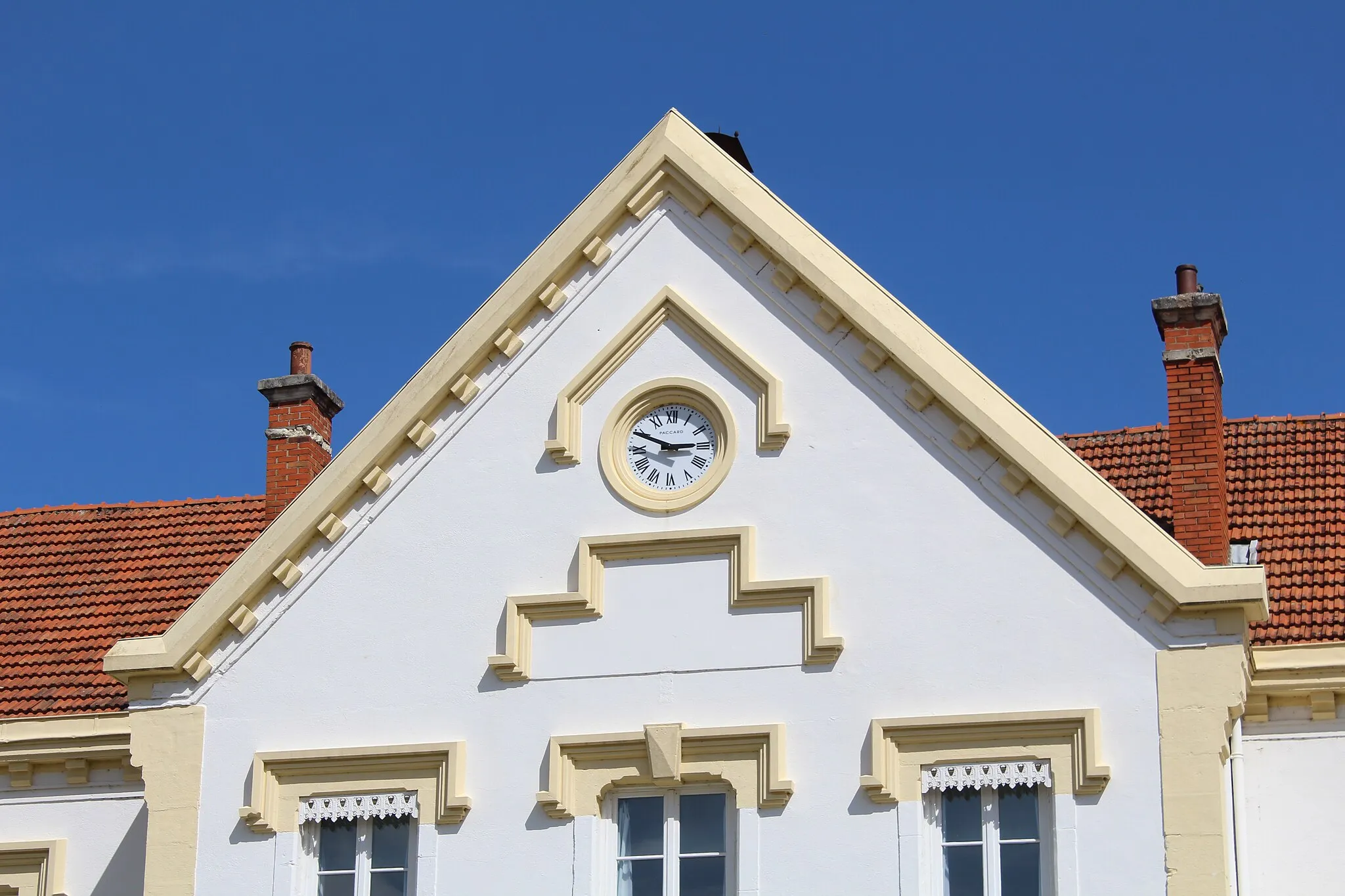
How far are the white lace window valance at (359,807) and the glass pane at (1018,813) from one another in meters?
5.28

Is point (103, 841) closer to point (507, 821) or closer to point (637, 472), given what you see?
point (507, 821)

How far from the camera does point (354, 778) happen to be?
20734 millimetres

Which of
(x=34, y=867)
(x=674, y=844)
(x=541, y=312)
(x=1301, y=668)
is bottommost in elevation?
(x=674, y=844)

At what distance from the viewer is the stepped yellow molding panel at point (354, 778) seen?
20.4 m

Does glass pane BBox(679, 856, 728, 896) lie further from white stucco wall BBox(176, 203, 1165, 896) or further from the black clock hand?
the black clock hand

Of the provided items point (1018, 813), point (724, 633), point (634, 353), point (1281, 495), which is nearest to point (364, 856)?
point (724, 633)

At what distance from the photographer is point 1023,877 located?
1909cm

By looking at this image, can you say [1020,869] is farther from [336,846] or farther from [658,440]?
[336,846]

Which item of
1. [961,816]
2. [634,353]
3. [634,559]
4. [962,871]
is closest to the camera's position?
[962,871]

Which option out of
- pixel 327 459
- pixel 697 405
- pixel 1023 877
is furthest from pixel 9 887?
pixel 1023 877

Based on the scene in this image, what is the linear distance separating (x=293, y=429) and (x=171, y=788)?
17.6 feet

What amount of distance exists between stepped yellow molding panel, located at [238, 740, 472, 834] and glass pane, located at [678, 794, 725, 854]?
77.7 inches

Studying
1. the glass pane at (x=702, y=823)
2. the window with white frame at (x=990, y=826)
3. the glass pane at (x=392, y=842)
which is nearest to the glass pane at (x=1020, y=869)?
the window with white frame at (x=990, y=826)

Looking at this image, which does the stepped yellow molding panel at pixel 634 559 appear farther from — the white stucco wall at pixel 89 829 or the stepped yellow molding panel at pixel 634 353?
the white stucco wall at pixel 89 829
